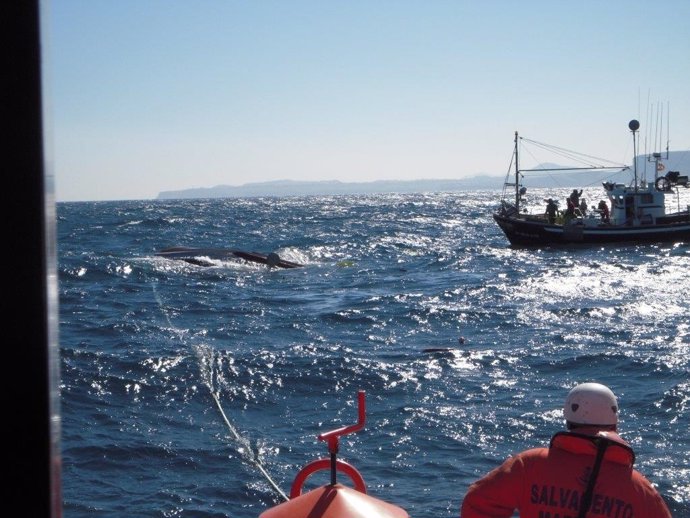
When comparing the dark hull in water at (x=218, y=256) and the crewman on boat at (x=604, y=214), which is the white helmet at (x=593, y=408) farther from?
the crewman on boat at (x=604, y=214)

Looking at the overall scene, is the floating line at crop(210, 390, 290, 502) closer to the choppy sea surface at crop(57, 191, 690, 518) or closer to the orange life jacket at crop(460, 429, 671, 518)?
the choppy sea surface at crop(57, 191, 690, 518)

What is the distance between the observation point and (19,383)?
Answer: 1057mm

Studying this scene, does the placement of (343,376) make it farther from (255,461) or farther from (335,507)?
(335,507)

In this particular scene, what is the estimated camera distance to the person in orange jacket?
341 centimetres

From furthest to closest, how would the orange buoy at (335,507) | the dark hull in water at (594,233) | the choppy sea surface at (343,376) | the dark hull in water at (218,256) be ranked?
the dark hull in water at (594,233) < the dark hull in water at (218,256) < the choppy sea surface at (343,376) < the orange buoy at (335,507)

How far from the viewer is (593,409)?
360 centimetres

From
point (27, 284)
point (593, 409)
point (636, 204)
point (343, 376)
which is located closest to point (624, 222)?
point (636, 204)

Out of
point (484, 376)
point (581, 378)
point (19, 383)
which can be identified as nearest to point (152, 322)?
point (484, 376)

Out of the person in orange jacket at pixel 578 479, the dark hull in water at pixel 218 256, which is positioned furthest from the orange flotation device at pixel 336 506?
the dark hull in water at pixel 218 256

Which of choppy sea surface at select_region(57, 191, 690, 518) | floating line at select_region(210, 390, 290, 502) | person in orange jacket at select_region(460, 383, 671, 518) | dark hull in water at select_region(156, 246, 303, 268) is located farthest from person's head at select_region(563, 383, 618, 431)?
dark hull in water at select_region(156, 246, 303, 268)

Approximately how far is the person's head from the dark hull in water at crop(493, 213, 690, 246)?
40.0 m

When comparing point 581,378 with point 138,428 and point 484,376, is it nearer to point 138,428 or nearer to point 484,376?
point 484,376

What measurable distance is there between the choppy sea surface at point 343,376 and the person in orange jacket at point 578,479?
237 inches

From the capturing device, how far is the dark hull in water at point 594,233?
42.2m
